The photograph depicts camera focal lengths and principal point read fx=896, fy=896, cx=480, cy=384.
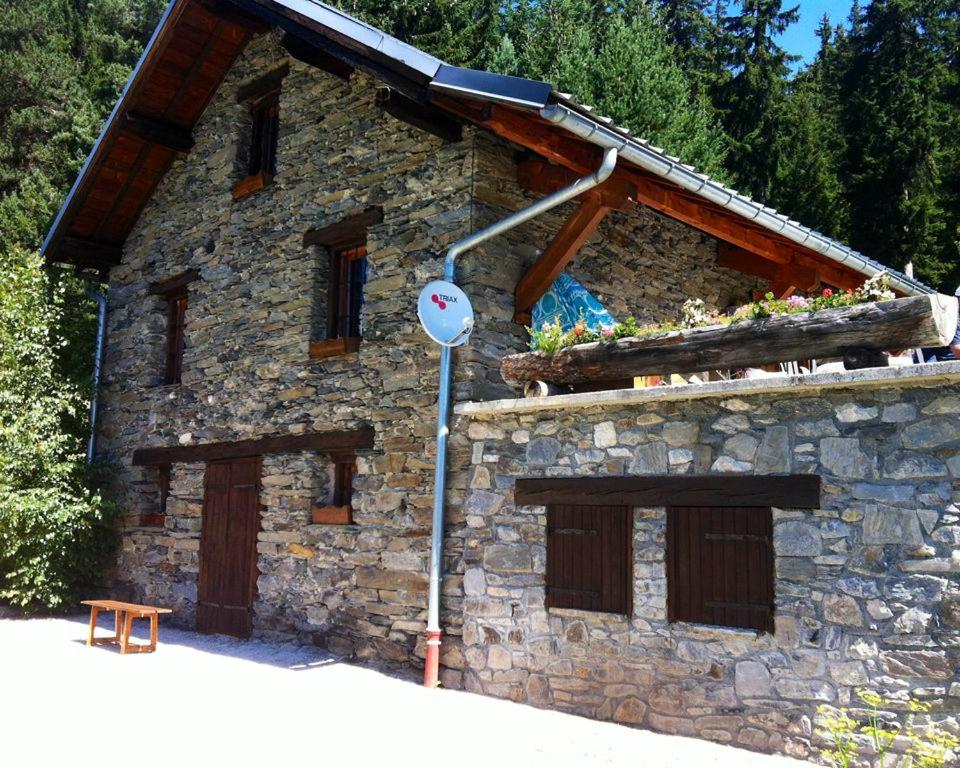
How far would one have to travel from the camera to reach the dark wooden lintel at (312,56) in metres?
8.86

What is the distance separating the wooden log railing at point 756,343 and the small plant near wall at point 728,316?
78 millimetres

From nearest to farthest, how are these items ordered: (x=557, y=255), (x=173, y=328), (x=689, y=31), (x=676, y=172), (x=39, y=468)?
(x=676, y=172), (x=557, y=255), (x=39, y=468), (x=173, y=328), (x=689, y=31)

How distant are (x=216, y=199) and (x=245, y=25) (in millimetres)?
1949

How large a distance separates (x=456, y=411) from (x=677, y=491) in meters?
2.00

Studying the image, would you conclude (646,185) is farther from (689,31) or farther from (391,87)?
(689,31)

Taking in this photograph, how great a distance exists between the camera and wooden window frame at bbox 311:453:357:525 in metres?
8.10

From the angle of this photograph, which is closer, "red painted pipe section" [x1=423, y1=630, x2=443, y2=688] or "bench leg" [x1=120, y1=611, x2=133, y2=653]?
"red painted pipe section" [x1=423, y1=630, x2=443, y2=688]

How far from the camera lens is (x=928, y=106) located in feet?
58.0

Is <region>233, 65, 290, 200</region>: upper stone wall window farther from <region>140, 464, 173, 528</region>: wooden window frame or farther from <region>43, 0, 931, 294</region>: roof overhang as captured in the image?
<region>140, 464, 173, 528</region>: wooden window frame

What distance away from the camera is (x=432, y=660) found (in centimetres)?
670

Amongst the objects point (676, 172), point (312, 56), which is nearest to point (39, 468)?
point (312, 56)

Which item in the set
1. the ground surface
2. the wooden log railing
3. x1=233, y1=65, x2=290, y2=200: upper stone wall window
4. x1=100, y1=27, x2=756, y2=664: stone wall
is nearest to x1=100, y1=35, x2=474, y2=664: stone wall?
x1=100, y1=27, x2=756, y2=664: stone wall

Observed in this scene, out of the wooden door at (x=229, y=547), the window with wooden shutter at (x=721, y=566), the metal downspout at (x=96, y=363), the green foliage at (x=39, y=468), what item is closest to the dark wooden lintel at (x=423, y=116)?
the wooden door at (x=229, y=547)

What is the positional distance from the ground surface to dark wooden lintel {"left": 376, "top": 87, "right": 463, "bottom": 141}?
178 inches
